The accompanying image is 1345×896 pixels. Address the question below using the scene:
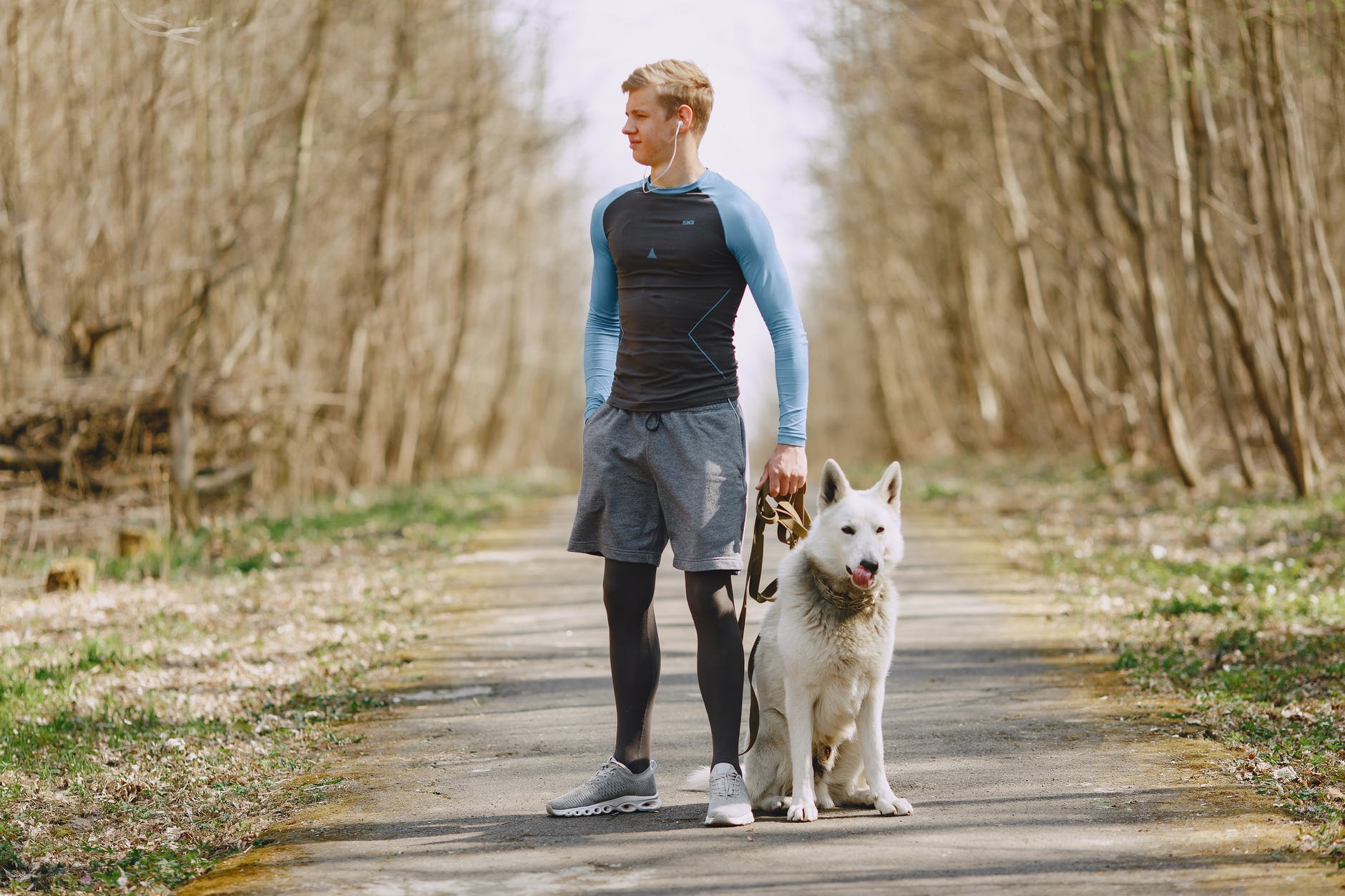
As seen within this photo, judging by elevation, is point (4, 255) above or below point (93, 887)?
above

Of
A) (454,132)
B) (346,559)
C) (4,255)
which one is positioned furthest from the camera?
(454,132)

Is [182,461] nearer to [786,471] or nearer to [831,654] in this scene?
[786,471]

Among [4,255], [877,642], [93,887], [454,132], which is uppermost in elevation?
[454,132]

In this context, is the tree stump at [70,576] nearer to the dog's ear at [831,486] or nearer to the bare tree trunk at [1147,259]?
the dog's ear at [831,486]

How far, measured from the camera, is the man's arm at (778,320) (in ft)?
15.5

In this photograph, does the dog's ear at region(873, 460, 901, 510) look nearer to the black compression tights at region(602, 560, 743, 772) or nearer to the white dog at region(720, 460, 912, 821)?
the white dog at region(720, 460, 912, 821)

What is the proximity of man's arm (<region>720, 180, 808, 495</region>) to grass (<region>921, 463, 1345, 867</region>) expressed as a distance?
2.06 metres

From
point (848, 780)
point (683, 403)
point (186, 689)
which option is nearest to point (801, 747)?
point (848, 780)

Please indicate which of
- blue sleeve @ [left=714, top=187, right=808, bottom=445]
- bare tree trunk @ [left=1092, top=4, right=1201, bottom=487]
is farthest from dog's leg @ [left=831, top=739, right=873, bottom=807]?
bare tree trunk @ [left=1092, top=4, right=1201, bottom=487]

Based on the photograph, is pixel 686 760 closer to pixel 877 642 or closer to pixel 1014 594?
pixel 877 642

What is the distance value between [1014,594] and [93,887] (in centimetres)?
733

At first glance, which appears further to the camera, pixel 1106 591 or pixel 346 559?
pixel 346 559

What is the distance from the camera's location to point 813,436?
2464 inches

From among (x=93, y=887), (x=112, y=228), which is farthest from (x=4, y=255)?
(x=93, y=887)
